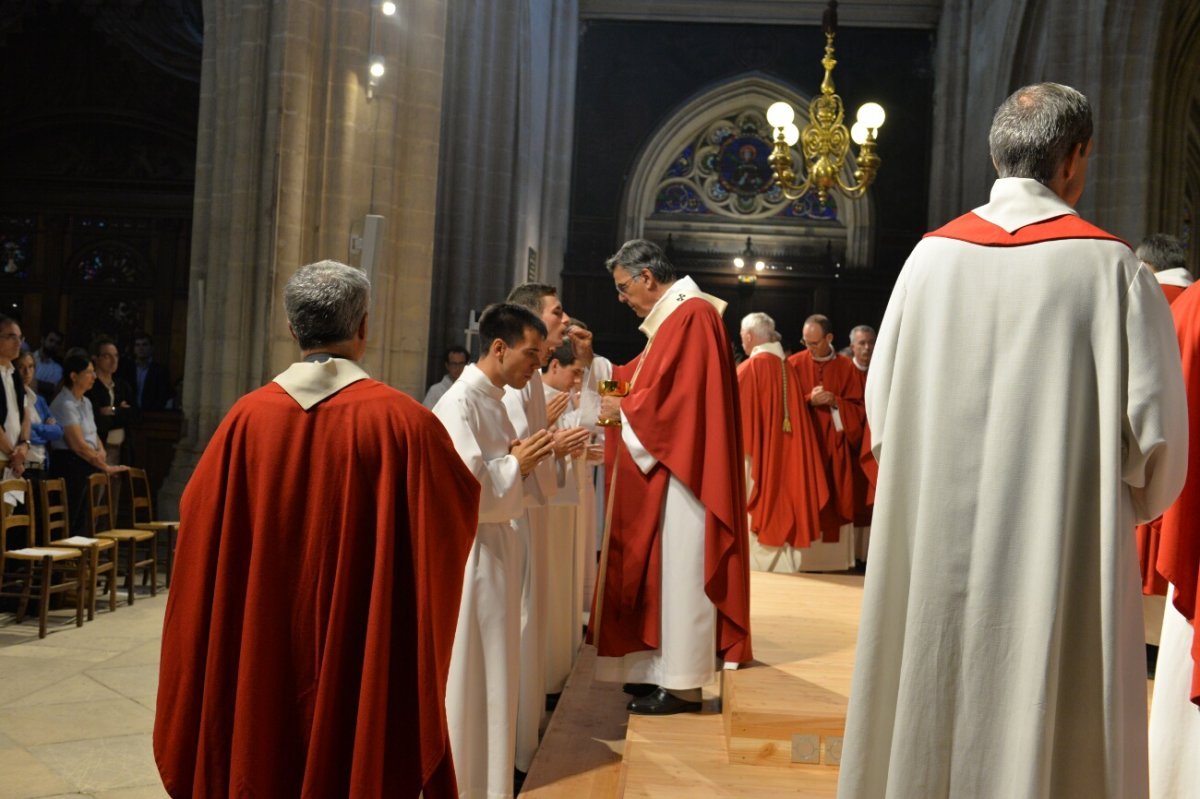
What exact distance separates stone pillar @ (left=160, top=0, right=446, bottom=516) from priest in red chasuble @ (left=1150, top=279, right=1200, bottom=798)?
5.95 m

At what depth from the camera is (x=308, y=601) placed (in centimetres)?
258

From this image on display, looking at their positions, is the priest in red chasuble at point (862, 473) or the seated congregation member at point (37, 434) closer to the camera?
the seated congregation member at point (37, 434)

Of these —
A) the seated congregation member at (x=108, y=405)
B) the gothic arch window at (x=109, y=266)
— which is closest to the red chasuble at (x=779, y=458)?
the seated congregation member at (x=108, y=405)

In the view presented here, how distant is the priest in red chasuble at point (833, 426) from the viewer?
8.47 meters

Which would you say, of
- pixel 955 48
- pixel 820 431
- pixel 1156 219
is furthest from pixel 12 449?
pixel 955 48

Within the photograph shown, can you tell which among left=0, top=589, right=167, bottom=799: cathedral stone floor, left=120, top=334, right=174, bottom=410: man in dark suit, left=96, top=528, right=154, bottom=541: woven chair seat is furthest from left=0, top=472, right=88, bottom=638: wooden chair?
left=120, top=334, right=174, bottom=410: man in dark suit

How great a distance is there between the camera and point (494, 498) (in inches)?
137

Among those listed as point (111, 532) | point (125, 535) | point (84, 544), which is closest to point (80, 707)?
point (84, 544)

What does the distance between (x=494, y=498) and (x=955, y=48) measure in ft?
55.6

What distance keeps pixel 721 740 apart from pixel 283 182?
17.3ft

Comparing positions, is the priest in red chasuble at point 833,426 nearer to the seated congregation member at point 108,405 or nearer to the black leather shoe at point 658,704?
the black leather shoe at point 658,704

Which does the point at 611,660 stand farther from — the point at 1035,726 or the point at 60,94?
the point at 60,94

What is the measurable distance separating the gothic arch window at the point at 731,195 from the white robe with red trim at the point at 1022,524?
1677cm

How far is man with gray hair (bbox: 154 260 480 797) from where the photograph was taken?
8.32 ft
